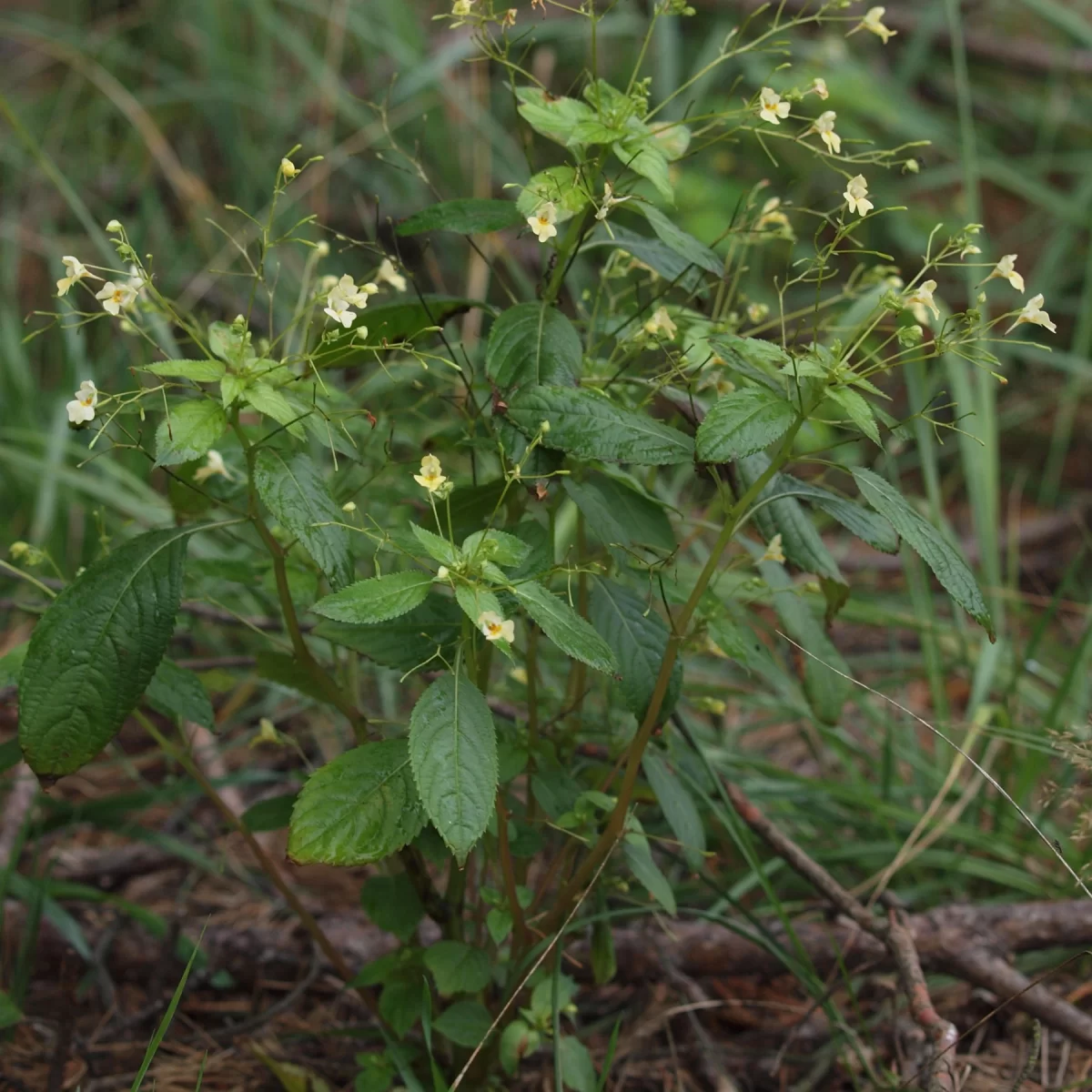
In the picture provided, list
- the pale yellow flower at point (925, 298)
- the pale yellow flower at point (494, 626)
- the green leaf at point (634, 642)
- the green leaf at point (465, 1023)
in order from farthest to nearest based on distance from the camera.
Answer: the green leaf at point (465, 1023)
the green leaf at point (634, 642)
the pale yellow flower at point (925, 298)
the pale yellow flower at point (494, 626)

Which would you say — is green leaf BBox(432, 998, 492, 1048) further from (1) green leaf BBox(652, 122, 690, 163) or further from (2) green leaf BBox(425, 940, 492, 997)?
(1) green leaf BBox(652, 122, 690, 163)

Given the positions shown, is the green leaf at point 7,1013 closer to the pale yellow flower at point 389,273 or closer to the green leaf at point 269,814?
the green leaf at point 269,814

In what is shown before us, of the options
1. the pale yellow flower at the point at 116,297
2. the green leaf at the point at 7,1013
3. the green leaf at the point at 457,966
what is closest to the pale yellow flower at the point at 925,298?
the pale yellow flower at the point at 116,297

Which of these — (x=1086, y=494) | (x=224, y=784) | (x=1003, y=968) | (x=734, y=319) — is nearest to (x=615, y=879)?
(x=1003, y=968)

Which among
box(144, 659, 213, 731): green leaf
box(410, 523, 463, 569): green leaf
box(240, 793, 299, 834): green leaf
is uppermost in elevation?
box(410, 523, 463, 569): green leaf

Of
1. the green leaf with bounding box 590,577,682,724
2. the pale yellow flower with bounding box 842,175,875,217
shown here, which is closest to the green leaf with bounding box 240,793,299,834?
the green leaf with bounding box 590,577,682,724

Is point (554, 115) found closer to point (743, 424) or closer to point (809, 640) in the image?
point (743, 424)

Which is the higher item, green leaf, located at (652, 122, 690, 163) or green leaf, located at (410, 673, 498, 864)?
green leaf, located at (652, 122, 690, 163)
